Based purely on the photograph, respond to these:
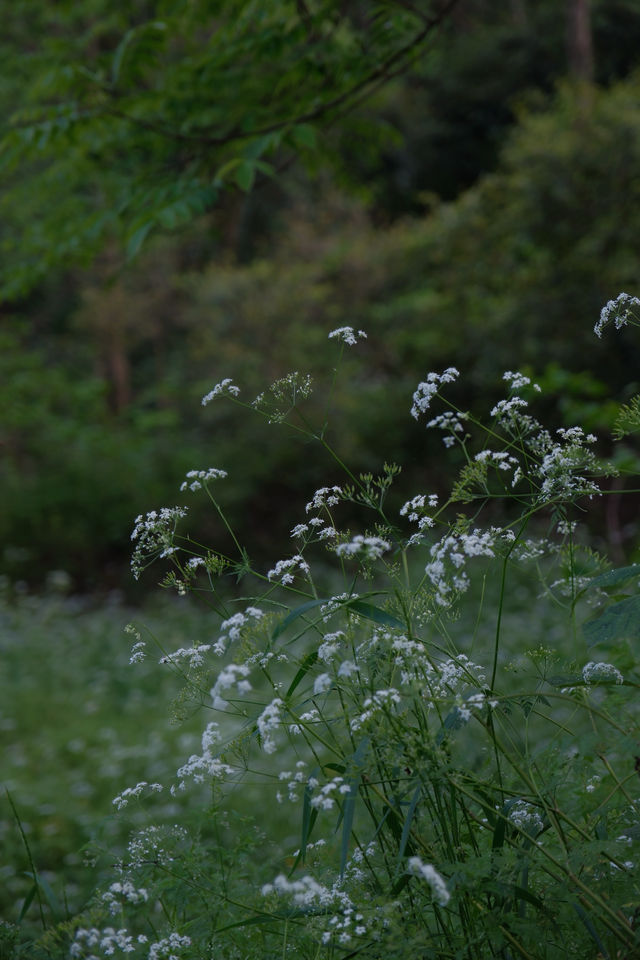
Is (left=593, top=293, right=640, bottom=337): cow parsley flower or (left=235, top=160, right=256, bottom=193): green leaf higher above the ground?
(left=235, top=160, right=256, bottom=193): green leaf

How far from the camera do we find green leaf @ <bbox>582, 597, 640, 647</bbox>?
134 centimetres

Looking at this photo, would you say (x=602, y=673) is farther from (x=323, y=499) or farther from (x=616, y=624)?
(x=323, y=499)

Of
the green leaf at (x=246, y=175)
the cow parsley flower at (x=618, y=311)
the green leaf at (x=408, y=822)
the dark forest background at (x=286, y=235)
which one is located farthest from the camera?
the dark forest background at (x=286, y=235)

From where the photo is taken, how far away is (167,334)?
1655cm

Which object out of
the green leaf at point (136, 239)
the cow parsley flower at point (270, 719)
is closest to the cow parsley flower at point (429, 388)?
the cow parsley flower at point (270, 719)

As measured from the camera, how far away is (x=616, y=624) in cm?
137

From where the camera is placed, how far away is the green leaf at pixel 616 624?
1342 mm

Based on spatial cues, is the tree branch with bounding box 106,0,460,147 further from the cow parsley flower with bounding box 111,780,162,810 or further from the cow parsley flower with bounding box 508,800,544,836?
the cow parsley flower with bounding box 508,800,544,836

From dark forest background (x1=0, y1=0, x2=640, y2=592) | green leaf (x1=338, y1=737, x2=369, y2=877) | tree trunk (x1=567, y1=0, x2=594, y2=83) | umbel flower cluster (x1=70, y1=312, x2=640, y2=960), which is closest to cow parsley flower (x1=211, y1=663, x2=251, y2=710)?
umbel flower cluster (x1=70, y1=312, x2=640, y2=960)

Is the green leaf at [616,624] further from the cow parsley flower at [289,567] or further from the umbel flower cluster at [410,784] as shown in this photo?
the cow parsley flower at [289,567]

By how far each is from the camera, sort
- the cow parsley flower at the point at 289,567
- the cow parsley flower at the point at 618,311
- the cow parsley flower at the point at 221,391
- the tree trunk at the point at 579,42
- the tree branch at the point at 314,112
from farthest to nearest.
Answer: the tree trunk at the point at 579,42 < the tree branch at the point at 314,112 < the cow parsley flower at the point at 221,391 < the cow parsley flower at the point at 618,311 < the cow parsley flower at the point at 289,567

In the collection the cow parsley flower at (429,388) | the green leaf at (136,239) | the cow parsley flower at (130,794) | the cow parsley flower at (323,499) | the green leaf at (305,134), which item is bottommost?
the cow parsley flower at (130,794)

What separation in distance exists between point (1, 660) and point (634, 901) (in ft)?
20.3

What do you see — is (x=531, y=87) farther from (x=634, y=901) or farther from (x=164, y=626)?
(x=634, y=901)
